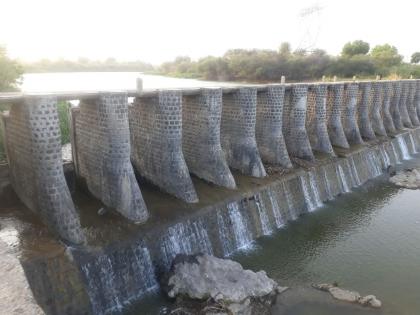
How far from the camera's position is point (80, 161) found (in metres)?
16.1

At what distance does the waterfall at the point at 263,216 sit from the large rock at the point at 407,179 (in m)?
11.9

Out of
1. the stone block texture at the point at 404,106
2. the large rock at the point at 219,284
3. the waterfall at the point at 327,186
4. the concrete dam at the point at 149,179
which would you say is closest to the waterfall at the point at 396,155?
the concrete dam at the point at 149,179

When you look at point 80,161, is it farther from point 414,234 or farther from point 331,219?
point 414,234

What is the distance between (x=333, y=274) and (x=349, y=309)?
1.96 m

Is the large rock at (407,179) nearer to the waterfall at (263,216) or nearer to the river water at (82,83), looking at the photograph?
the waterfall at (263,216)

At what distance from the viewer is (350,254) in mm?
15797

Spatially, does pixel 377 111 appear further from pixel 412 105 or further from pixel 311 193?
pixel 311 193

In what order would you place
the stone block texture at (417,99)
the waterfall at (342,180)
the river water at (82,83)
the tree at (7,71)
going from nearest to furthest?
the tree at (7,71) < the waterfall at (342,180) < the river water at (82,83) < the stone block texture at (417,99)

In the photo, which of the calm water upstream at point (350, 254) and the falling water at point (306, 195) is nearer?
the calm water upstream at point (350, 254)

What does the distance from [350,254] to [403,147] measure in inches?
756

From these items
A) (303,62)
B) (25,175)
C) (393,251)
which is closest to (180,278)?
(25,175)

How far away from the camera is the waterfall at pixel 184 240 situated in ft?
43.3

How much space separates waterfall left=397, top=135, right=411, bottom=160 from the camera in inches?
1229

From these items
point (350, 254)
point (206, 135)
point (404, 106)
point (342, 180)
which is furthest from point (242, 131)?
point (404, 106)
